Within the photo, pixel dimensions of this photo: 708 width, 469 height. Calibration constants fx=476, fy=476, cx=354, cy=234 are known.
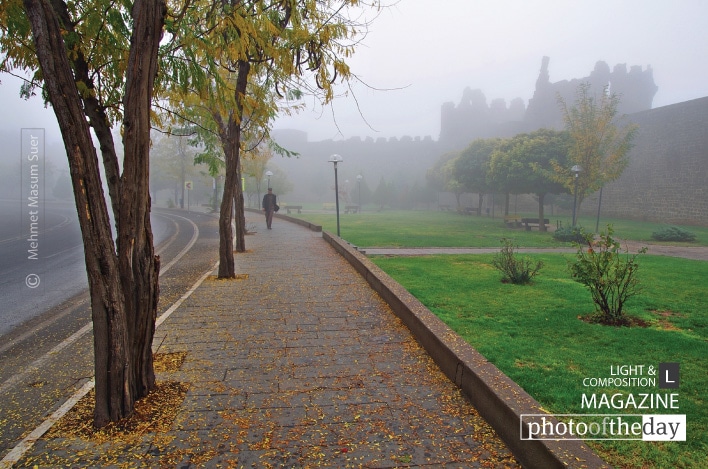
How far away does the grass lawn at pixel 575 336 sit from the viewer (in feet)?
10.4

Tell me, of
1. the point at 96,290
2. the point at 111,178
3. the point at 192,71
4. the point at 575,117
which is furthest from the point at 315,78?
the point at 575,117

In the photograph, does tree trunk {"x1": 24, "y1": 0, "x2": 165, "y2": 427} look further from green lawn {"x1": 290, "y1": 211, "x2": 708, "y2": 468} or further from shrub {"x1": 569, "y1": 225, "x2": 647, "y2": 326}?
shrub {"x1": 569, "y1": 225, "x2": 647, "y2": 326}

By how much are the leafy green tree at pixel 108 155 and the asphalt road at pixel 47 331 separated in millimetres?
A: 766

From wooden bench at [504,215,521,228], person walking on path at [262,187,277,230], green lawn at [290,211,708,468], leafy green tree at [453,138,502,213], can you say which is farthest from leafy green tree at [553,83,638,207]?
green lawn at [290,211,708,468]

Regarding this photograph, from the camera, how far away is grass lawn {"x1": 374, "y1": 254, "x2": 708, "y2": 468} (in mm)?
3181

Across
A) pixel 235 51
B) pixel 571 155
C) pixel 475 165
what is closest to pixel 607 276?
pixel 235 51

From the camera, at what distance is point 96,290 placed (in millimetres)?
3270

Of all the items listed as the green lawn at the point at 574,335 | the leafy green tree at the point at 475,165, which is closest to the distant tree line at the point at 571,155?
the leafy green tree at the point at 475,165

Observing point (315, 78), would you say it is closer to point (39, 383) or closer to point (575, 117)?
point (39, 383)

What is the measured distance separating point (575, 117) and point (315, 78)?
80.4 ft

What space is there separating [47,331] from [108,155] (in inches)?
133

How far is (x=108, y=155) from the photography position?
3.95 meters

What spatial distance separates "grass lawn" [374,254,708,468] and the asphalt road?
3827 mm

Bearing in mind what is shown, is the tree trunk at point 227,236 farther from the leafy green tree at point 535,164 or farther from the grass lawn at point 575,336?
the leafy green tree at point 535,164
